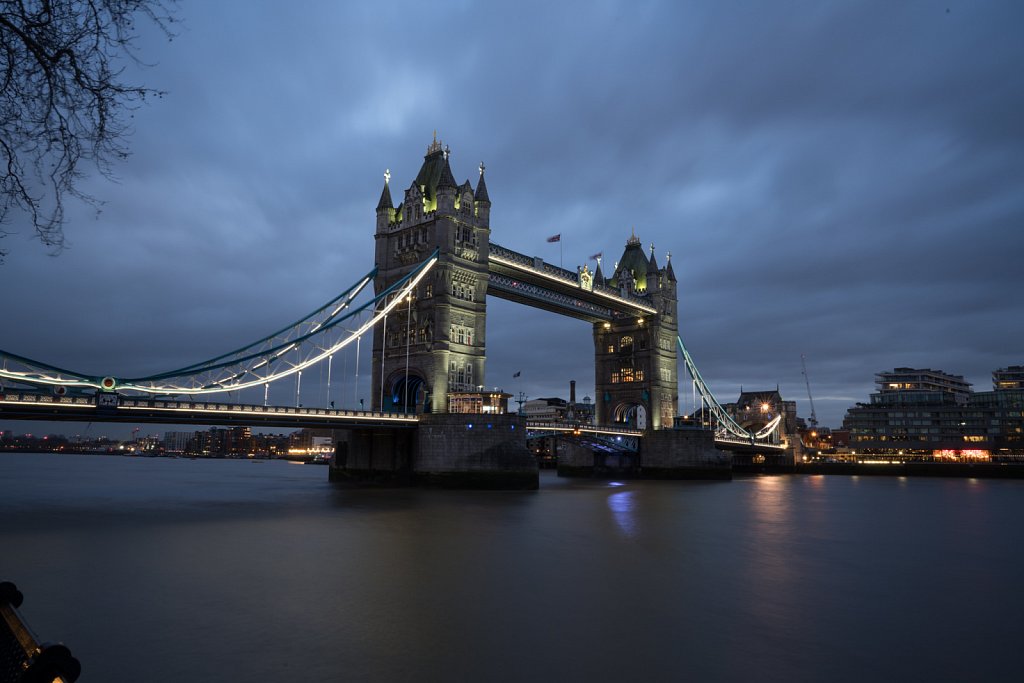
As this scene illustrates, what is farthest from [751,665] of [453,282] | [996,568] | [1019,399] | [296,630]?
[1019,399]

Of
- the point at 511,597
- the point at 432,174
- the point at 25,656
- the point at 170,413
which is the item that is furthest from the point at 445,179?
the point at 25,656

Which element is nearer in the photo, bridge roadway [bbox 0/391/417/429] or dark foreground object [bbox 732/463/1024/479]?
bridge roadway [bbox 0/391/417/429]

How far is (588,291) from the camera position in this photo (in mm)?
65312

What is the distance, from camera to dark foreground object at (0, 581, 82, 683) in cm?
383

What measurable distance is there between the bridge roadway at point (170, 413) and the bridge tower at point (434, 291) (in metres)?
5.77

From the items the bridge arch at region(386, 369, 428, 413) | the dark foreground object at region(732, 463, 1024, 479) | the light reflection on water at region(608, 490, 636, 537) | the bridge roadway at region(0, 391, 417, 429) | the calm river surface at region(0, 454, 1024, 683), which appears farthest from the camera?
the dark foreground object at region(732, 463, 1024, 479)

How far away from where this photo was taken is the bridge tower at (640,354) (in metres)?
75.4

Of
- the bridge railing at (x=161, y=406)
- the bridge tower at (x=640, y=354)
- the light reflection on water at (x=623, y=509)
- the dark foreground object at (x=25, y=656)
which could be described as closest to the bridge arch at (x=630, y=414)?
the bridge tower at (x=640, y=354)

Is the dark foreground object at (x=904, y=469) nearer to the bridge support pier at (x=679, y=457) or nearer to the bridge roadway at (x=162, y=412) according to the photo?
the bridge support pier at (x=679, y=457)

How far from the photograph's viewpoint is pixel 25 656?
4.51m

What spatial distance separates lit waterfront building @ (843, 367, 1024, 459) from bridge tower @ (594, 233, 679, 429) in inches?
2310

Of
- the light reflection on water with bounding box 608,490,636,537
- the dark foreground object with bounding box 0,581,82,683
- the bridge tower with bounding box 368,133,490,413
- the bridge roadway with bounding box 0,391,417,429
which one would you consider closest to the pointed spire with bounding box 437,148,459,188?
the bridge tower with bounding box 368,133,490,413

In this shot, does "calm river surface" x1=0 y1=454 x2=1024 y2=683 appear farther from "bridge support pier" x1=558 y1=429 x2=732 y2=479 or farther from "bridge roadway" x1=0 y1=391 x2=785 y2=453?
"bridge support pier" x1=558 y1=429 x2=732 y2=479

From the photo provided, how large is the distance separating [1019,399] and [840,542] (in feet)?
390
